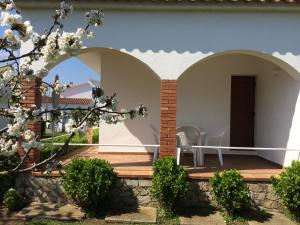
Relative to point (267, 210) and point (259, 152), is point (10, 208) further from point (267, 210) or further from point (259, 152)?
point (259, 152)

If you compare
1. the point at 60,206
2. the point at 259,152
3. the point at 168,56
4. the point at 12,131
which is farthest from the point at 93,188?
the point at 259,152

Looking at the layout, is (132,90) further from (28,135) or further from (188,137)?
(28,135)

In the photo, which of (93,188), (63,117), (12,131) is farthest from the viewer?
(93,188)

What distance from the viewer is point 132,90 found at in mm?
10820

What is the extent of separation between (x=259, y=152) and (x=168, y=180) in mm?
4729

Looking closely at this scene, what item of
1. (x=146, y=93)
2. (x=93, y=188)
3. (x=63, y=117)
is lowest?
(x=93, y=188)

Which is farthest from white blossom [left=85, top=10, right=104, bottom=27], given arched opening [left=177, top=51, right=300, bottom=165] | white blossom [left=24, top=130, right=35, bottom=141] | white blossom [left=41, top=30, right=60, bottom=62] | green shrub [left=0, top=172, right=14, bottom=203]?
arched opening [left=177, top=51, right=300, bottom=165]

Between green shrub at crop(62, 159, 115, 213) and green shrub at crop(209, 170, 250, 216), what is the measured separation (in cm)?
195

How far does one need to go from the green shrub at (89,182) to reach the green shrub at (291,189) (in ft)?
10.2

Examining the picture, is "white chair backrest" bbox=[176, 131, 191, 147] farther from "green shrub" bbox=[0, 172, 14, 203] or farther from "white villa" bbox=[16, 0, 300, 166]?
"green shrub" bbox=[0, 172, 14, 203]

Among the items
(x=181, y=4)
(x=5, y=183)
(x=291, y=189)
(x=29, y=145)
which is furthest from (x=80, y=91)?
(x=29, y=145)

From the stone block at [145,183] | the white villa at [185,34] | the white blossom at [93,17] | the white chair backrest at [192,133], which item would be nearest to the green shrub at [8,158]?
the white blossom at [93,17]

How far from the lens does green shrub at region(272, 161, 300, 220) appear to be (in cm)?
686

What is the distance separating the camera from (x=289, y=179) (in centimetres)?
693
